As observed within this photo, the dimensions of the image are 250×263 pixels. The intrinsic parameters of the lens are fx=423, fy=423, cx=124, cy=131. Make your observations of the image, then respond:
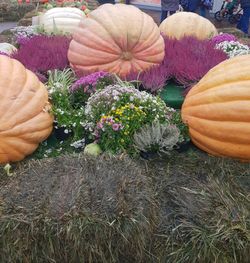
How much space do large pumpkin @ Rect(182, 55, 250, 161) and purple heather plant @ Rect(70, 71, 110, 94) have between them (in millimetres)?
594

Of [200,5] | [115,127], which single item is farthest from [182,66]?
[200,5]

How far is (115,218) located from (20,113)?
0.91m

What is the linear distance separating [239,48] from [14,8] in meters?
10.4

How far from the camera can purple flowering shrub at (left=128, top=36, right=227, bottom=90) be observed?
110 inches

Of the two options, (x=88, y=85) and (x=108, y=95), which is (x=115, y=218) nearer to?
(x=108, y=95)

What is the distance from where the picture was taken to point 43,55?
3.24m

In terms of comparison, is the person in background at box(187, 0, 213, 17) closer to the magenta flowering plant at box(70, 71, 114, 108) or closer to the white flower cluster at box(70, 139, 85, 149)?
the magenta flowering plant at box(70, 71, 114, 108)

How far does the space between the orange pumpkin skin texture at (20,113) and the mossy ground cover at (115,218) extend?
36 centimetres

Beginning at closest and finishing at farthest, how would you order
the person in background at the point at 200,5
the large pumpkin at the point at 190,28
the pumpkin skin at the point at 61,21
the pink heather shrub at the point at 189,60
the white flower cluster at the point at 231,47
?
the pink heather shrub at the point at 189,60, the white flower cluster at the point at 231,47, the large pumpkin at the point at 190,28, the pumpkin skin at the point at 61,21, the person in background at the point at 200,5

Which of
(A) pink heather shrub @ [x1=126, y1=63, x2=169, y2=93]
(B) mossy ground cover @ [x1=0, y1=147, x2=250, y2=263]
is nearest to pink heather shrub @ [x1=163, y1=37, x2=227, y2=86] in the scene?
(A) pink heather shrub @ [x1=126, y1=63, x2=169, y2=93]

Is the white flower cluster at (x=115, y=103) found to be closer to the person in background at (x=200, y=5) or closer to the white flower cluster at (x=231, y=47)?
the white flower cluster at (x=231, y=47)

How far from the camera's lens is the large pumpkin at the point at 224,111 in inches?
87.7

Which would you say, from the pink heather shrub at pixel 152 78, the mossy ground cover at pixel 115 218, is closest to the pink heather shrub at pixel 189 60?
the pink heather shrub at pixel 152 78

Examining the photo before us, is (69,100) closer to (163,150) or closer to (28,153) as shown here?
(28,153)
